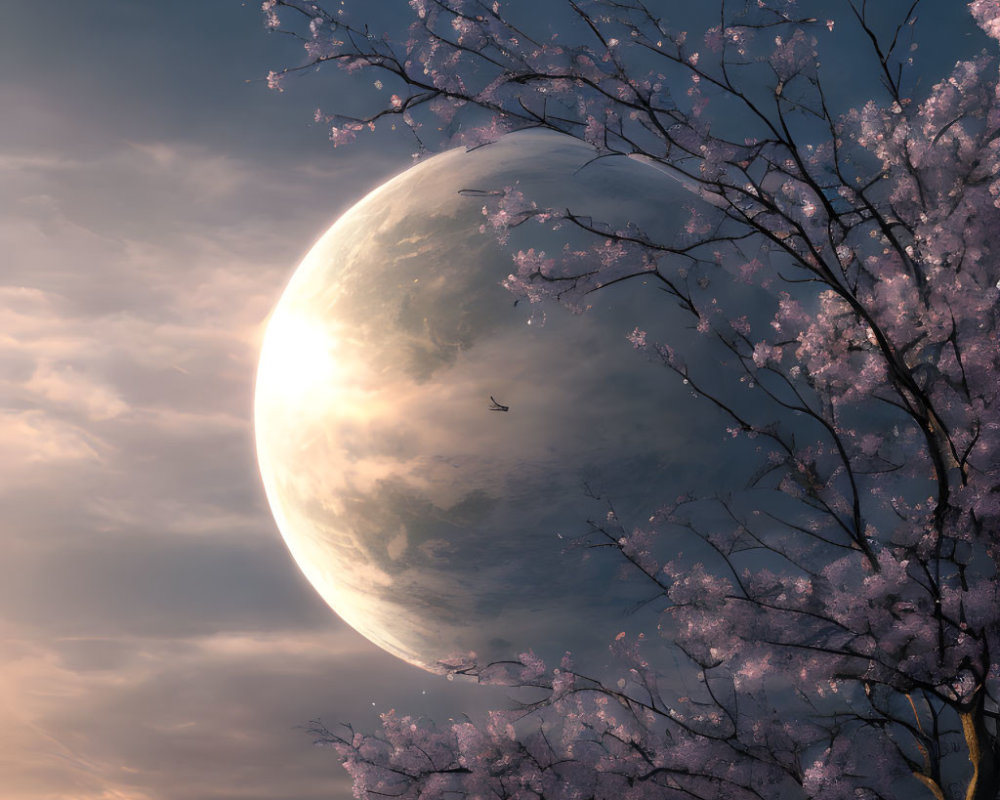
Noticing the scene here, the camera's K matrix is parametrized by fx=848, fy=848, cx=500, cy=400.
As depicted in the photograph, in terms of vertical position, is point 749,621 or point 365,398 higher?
point 365,398

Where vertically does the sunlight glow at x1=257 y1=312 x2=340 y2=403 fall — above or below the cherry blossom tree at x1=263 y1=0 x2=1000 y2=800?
above

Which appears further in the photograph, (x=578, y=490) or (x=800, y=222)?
(x=578, y=490)

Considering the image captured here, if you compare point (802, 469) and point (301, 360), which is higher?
point (301, 360)

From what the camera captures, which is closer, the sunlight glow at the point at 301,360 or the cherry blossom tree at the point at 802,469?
the cherry blossom tree at the point at 802,469

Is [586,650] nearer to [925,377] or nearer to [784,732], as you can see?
[784,732]

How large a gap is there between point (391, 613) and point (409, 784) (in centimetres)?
265

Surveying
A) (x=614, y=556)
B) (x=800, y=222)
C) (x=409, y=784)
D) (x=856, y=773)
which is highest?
(x=800, y=222)

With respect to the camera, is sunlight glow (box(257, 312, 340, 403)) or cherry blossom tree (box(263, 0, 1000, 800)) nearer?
cherry blossom tree (box(263, 0, 1000, 800))

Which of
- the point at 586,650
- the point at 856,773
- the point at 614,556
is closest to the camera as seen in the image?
the point at 856,773

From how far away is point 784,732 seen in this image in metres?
7.26

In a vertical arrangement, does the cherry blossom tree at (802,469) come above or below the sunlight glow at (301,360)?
below

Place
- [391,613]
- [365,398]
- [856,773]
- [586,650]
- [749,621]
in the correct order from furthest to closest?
[391,613], [365,398], [586,650], [856,773], [749,621]

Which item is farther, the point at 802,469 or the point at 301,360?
the point at 301,360

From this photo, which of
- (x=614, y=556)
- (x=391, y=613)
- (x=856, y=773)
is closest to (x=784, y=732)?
(x=856, y=773)
